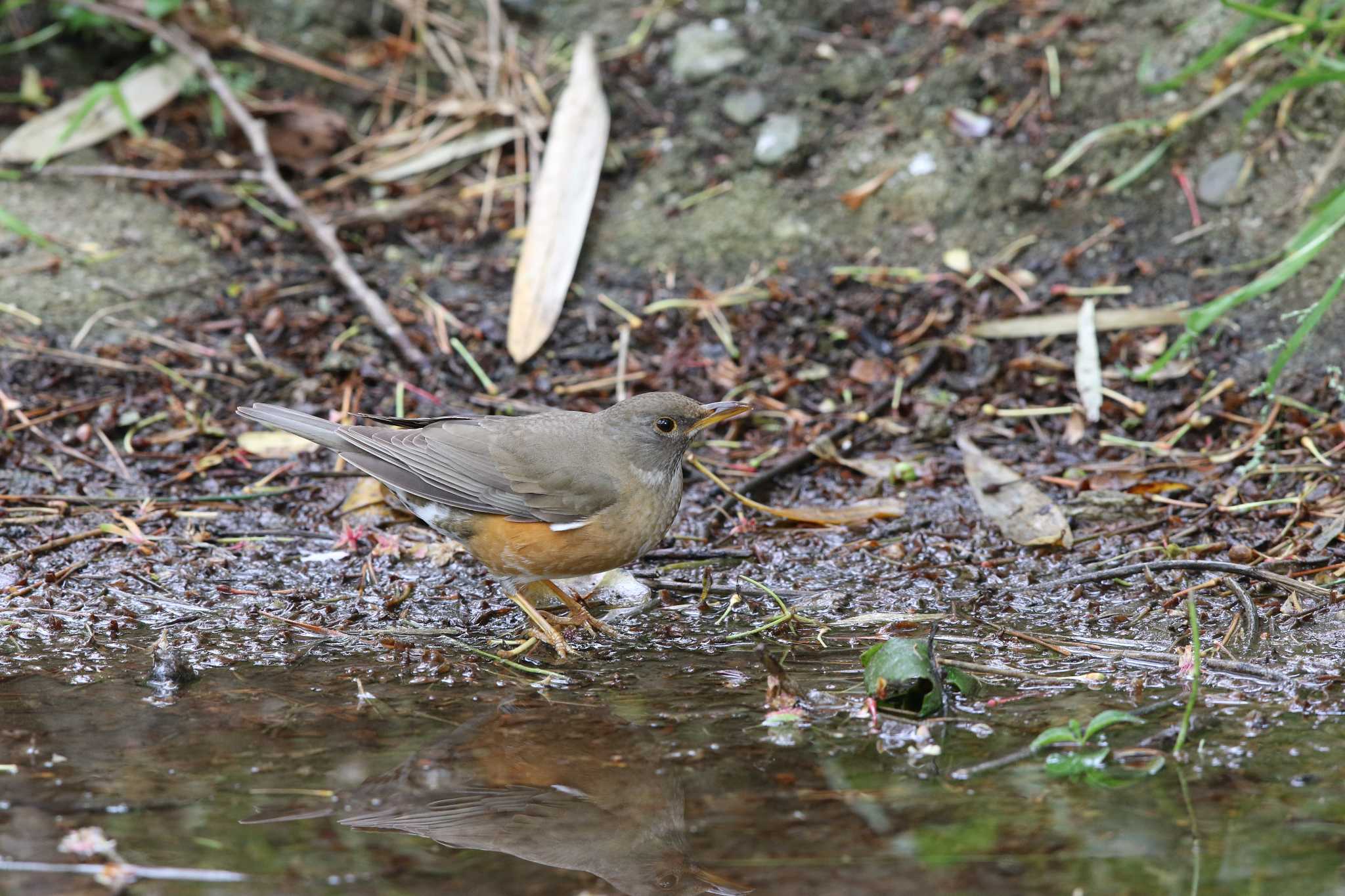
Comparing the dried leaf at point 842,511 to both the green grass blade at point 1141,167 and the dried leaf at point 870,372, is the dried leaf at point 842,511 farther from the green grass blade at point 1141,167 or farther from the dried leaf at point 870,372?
the green grass blade at point 1141,167

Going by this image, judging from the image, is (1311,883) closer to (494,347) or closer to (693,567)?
(693,567)

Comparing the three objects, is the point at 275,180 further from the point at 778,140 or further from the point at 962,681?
the point at 962,681

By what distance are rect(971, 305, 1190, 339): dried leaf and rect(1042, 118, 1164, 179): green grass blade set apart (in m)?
1.00

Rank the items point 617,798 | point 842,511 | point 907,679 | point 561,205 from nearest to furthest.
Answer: point 617,798
point 907,679
point 842,511
point 561,205

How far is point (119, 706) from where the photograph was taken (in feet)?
12.7

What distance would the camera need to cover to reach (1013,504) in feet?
17.6

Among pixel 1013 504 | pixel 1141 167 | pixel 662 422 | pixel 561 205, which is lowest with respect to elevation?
pixel 1013 504

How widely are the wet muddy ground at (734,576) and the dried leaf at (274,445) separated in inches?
2.0

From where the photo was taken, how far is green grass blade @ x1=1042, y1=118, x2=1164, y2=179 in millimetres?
6766

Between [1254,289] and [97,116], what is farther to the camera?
[97,116]

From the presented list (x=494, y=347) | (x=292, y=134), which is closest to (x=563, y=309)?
(x=494, y=347)

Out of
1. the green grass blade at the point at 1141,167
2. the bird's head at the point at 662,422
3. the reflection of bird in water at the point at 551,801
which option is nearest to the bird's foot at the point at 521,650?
the reflection of bird in water at the point at 551,801

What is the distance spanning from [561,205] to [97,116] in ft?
9.63

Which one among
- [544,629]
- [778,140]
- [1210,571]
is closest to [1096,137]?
[778,140]
